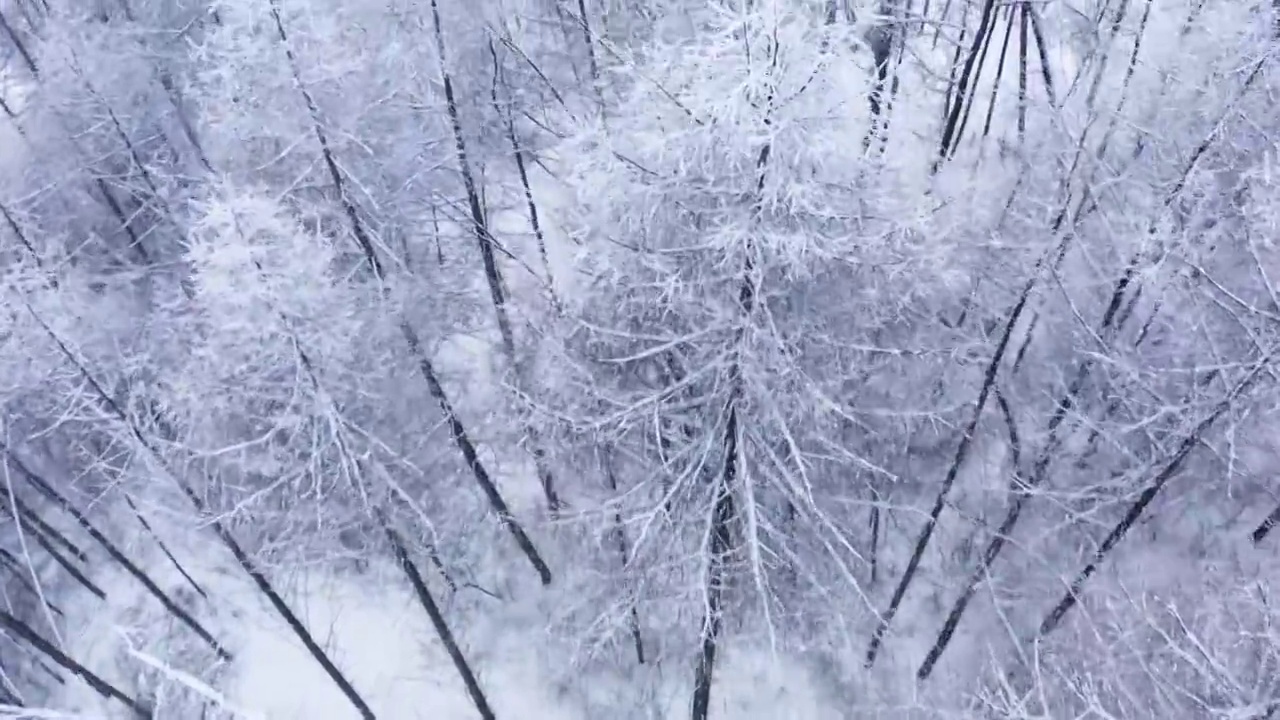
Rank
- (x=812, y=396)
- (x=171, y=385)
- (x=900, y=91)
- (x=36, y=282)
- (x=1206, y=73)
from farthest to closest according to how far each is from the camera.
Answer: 1. (x=900, y=91)
2. (x=36, y=282)
3. (x=171, y=385)
4. (x=1206, y=73)
5. (x=812, y=396)

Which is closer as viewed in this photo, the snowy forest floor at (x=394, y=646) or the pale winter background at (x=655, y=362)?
the pale winter background at (x=655, y=362)

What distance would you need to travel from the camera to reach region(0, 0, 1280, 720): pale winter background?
10.4 metres

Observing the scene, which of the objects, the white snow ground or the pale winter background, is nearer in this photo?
the pale winter background

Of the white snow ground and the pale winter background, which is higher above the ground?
the pale winter background

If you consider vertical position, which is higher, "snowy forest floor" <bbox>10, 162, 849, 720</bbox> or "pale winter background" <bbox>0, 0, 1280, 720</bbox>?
"pale winter background" <bbox>0, 0, 1280, 720</bbox>

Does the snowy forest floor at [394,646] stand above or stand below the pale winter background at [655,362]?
below

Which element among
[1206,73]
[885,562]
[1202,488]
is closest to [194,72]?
[885,562]

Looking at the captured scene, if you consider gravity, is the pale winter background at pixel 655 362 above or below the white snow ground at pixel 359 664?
above

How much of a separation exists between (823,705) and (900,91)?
1047cm

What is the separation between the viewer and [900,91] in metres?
16.2

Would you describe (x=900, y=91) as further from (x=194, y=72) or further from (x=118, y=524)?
(x=118, y=524)

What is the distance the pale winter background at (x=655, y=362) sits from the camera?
10.4 meters

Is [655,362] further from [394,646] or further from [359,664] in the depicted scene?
[359,664]

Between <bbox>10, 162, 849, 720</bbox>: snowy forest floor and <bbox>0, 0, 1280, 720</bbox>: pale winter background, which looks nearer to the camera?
<bbox>0, 0, 1280, 720</bbox>: pale winter background
